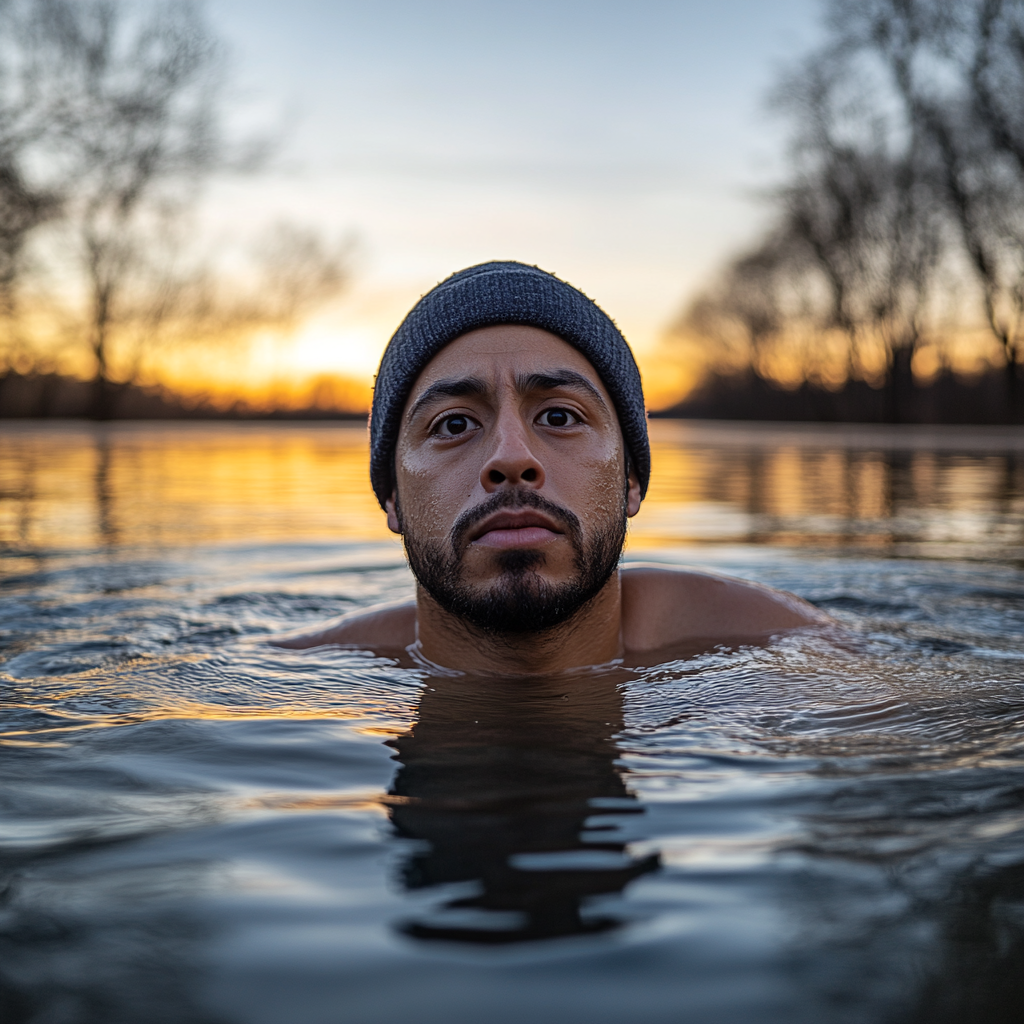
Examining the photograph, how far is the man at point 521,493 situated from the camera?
2445 millimetres

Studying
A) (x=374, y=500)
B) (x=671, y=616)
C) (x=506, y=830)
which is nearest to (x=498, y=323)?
(x=671, y=616)

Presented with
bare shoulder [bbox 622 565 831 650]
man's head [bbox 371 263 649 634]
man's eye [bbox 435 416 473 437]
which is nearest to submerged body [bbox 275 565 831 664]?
bare shoulder [bbox 622 565 831 650]

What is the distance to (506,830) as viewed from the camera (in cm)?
152

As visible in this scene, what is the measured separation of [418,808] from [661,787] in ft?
1.45

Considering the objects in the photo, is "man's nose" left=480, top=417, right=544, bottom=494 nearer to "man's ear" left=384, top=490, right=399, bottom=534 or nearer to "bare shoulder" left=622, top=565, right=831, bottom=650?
"man's ear" left=384, top=490, right=399, bottom=534

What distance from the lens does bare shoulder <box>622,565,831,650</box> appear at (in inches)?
128

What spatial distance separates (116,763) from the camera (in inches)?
76.5

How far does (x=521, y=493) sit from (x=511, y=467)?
2.7 inches

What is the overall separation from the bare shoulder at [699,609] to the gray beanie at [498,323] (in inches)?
16.4

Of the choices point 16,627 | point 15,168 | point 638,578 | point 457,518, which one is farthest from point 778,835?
point 15,168

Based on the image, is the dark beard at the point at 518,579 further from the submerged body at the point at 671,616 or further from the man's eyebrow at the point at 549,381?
the submerged body at the point at 671,616

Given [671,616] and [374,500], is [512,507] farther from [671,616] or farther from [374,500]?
→ [374,500]

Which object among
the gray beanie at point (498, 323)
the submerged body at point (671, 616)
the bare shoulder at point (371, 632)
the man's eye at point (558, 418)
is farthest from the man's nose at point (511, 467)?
the bare shoulder at point (371, 632)

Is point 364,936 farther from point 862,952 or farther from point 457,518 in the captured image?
point 457,518
